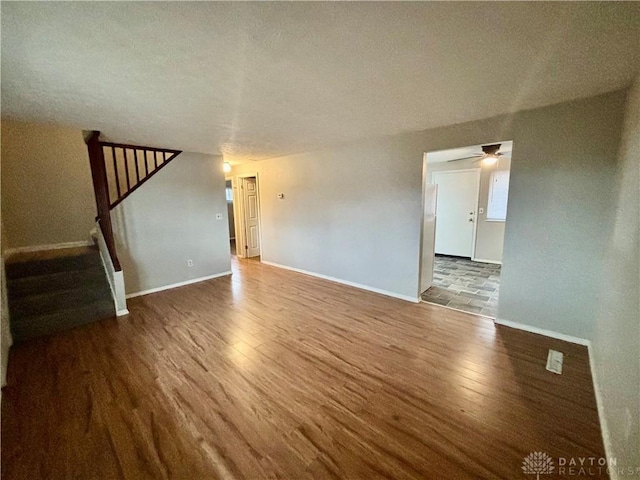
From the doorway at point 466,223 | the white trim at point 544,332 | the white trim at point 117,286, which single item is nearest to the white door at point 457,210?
the doorway at point 466,223

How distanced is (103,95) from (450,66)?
105 inches

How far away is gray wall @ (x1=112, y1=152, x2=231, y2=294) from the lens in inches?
160

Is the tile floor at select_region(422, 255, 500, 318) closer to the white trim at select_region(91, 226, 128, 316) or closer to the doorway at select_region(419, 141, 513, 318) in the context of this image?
the doorway at select_region(419, 141, 513, 318)

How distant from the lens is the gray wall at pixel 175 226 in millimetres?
4062

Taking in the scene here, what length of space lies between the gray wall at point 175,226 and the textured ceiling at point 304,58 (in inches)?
63.4

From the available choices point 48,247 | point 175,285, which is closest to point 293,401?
point 175,285

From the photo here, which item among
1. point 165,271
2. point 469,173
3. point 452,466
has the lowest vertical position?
point 452,466

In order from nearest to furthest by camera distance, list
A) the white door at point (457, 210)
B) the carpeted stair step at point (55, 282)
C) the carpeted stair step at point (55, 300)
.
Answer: the carpeted stair step at point (55, 300) < the carpeted stair step at point (55, 282) < the white door at point (457, 210)

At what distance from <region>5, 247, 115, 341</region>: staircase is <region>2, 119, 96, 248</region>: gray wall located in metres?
0.60

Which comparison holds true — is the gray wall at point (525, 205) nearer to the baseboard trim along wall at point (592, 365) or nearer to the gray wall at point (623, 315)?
the baseboard trim along wall at point (592, 365)

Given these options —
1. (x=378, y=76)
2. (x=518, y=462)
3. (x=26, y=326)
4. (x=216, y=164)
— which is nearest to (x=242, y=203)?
(x=216, y=164)

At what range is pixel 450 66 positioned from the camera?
1.71 meters

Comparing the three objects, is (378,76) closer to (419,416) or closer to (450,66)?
(450,66)

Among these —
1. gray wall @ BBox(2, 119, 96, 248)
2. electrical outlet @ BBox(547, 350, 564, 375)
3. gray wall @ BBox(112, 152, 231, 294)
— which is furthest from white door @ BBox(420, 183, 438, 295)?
gray wall @ BBox(2, 119, 96, 248)
